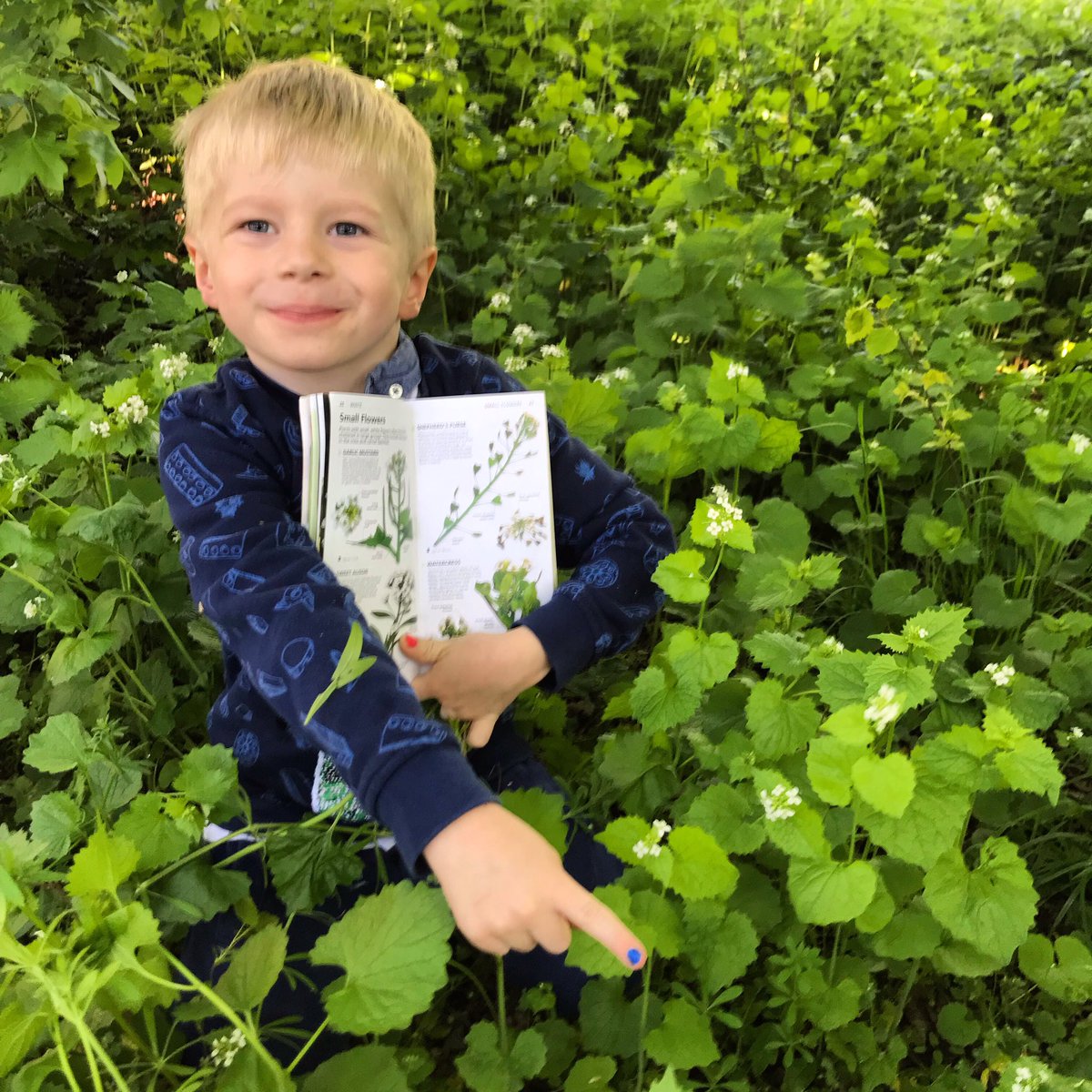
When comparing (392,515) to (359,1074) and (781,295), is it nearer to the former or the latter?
(359,1074)

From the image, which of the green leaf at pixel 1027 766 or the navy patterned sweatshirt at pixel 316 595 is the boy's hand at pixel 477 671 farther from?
the green leaf at pixel 1027 766

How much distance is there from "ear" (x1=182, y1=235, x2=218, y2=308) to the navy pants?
2.31ft

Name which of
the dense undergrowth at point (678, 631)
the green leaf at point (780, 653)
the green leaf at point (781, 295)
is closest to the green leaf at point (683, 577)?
the dense undergrowth at point (678, 631)

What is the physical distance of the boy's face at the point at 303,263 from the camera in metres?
0.97

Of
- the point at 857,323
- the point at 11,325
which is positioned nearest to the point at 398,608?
the point at 11,325

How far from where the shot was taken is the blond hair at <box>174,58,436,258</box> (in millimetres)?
990

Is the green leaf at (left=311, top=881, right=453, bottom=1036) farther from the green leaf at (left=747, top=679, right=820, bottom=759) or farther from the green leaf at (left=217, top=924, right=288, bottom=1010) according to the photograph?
the green leaf at (left=747, top=679, right=820, bottom=759)

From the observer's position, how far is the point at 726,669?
95 centimetres

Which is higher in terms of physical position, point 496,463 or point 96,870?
point 496,463

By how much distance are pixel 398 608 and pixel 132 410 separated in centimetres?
56

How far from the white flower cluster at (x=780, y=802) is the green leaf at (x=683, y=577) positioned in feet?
0.74

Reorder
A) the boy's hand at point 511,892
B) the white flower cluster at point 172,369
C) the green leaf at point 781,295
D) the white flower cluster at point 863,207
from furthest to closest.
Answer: the white flower cluster at point 863,207, the green leaf at point 781,295, the white flower cluster at point 172,369, the boy's hand at point 511,892

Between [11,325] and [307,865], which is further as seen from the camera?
[11,325]

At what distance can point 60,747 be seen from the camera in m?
0.90
